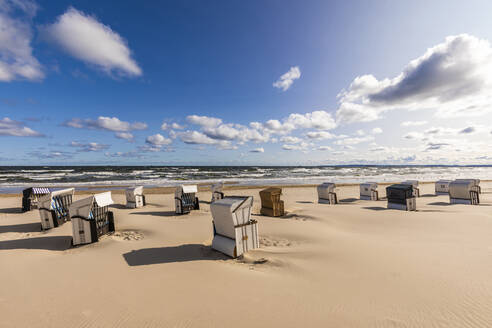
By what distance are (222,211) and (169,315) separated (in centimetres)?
341

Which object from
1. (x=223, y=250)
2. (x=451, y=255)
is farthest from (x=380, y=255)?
(x=223, y=250)

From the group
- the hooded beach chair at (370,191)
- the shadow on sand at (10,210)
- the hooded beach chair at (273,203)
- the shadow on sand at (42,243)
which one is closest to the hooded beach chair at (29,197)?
the shadow on sand at (10,210)

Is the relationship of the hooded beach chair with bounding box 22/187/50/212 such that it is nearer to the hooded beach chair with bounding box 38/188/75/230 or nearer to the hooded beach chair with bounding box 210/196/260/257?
the hooded beach chair with bounding box 38/188/75/230

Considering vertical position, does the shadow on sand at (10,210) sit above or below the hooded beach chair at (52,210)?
below

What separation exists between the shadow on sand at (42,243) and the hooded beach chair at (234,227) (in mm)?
6095

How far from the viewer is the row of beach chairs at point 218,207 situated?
22.1 ft

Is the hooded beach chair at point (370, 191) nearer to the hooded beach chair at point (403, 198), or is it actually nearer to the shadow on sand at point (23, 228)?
the hooded beach chair at point (403, 198)

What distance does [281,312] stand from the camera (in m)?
3.68

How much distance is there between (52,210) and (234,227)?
9.96m

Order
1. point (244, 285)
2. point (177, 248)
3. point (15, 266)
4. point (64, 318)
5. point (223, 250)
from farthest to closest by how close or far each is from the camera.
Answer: point (177, 248) → point (223, 250) → point (15, 266) → point (244, 285) → point (64, 318)

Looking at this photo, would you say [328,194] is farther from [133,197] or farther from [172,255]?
[133,197]

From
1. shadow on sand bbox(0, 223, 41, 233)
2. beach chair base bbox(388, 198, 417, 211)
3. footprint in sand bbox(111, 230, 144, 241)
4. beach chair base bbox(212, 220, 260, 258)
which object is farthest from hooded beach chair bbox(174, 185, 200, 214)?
beach chair base bbox(388, 198, 417, 211)

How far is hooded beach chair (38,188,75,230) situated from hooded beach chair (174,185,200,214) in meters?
5.81

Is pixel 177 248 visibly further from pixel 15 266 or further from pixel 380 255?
pixel 380 255
